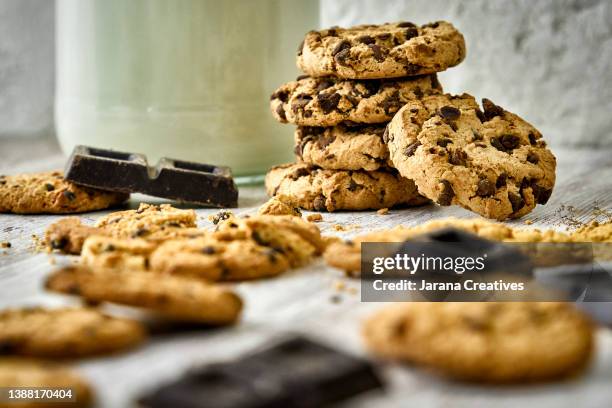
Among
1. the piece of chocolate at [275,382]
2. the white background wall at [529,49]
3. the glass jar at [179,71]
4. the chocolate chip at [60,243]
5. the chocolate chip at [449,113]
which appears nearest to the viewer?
the piece of chocolate at [275,382]

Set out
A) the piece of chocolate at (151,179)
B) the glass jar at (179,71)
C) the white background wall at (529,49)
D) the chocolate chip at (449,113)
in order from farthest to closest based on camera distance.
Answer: the white background wall at (529,49)
the glass jar at (179,71)
the piece of chocolate at (151,179)
the chocolate chip at (449,113)

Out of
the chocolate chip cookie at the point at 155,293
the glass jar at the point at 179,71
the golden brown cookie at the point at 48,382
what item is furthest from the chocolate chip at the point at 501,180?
the golden brown cookie at the point at 48,382

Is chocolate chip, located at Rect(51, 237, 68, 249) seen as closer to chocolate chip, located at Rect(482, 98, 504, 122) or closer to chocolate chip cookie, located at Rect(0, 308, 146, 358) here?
chocolate chip cookie, located at Rect(0, 308, 146, 358)

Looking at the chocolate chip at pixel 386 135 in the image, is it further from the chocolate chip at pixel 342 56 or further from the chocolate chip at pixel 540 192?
the chocolate chip at pixel 540 192

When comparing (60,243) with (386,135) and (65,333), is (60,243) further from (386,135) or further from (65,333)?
(386,135)

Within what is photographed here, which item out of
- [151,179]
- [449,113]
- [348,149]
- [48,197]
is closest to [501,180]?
[449,113]

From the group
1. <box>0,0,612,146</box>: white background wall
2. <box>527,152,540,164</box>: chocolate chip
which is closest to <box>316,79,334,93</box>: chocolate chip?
<box>527,152,540,164</box>: chocolate chip
